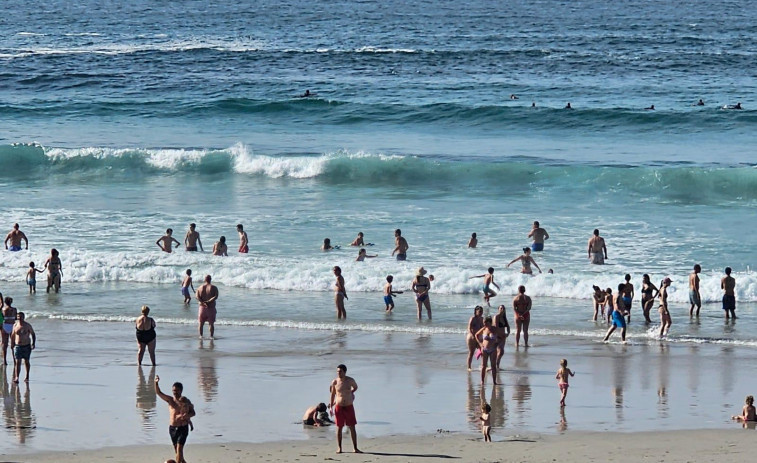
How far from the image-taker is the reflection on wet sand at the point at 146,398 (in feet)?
49.4

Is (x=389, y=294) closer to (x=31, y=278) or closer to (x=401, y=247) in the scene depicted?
(x=401, y=247)

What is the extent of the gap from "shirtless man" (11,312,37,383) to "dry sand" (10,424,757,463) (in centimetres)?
378

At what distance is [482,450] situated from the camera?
1373 cm

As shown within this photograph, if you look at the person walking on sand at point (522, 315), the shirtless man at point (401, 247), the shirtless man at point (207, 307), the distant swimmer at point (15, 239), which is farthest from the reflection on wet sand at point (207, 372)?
the distant swimmer at point (15, 239)

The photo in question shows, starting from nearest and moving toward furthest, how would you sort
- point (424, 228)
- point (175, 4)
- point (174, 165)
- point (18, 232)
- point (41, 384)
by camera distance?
point (41, 384) → point (18, 232) → point (424, 228) → point (174, 165) → point (175, 4)

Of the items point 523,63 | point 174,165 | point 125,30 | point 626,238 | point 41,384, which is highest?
point 125,30

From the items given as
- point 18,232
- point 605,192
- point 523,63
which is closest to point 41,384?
point 18,232

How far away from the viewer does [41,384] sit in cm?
1692

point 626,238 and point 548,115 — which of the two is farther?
point 548,115

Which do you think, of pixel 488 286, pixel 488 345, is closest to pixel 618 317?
pixel 488 345

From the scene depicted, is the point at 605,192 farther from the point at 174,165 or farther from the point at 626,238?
the point at 174,165

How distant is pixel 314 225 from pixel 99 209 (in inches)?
246

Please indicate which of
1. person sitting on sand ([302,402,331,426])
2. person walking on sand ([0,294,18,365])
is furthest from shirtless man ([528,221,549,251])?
person sitting on sand ([302,402,331,426])

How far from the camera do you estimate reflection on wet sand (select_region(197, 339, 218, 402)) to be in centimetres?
1645
